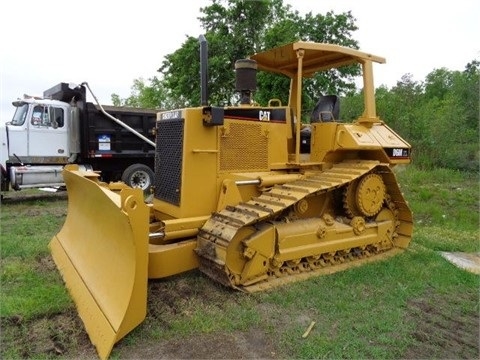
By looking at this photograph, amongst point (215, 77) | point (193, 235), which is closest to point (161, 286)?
point (193, 235)

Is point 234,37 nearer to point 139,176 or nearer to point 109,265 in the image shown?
point 139,176

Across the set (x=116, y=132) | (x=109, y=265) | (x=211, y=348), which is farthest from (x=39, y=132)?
(x=211, y=348)

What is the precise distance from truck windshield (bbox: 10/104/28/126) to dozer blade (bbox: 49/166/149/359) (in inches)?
276

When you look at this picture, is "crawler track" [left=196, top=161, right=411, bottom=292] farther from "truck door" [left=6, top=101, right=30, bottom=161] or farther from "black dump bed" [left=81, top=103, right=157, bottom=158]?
"truck door" [left=6, top=101, right=30, bottom=161]

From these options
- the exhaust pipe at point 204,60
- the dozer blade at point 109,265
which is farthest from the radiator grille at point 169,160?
the dozer blade at point 109,265

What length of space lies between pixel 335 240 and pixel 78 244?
2.94m

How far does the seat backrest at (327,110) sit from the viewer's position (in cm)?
575

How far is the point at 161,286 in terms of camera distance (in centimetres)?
448

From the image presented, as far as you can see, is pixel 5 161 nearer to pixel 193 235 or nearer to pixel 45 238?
pixel 45 238

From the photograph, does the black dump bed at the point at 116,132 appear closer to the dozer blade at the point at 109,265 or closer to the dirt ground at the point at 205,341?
the dozer blade at the point at 109,265

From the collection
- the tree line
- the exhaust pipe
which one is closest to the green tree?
the tree line

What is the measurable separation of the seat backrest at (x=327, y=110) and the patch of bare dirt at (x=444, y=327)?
8.23 ft

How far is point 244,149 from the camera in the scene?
508 centimetres

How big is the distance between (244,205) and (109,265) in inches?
59.7
